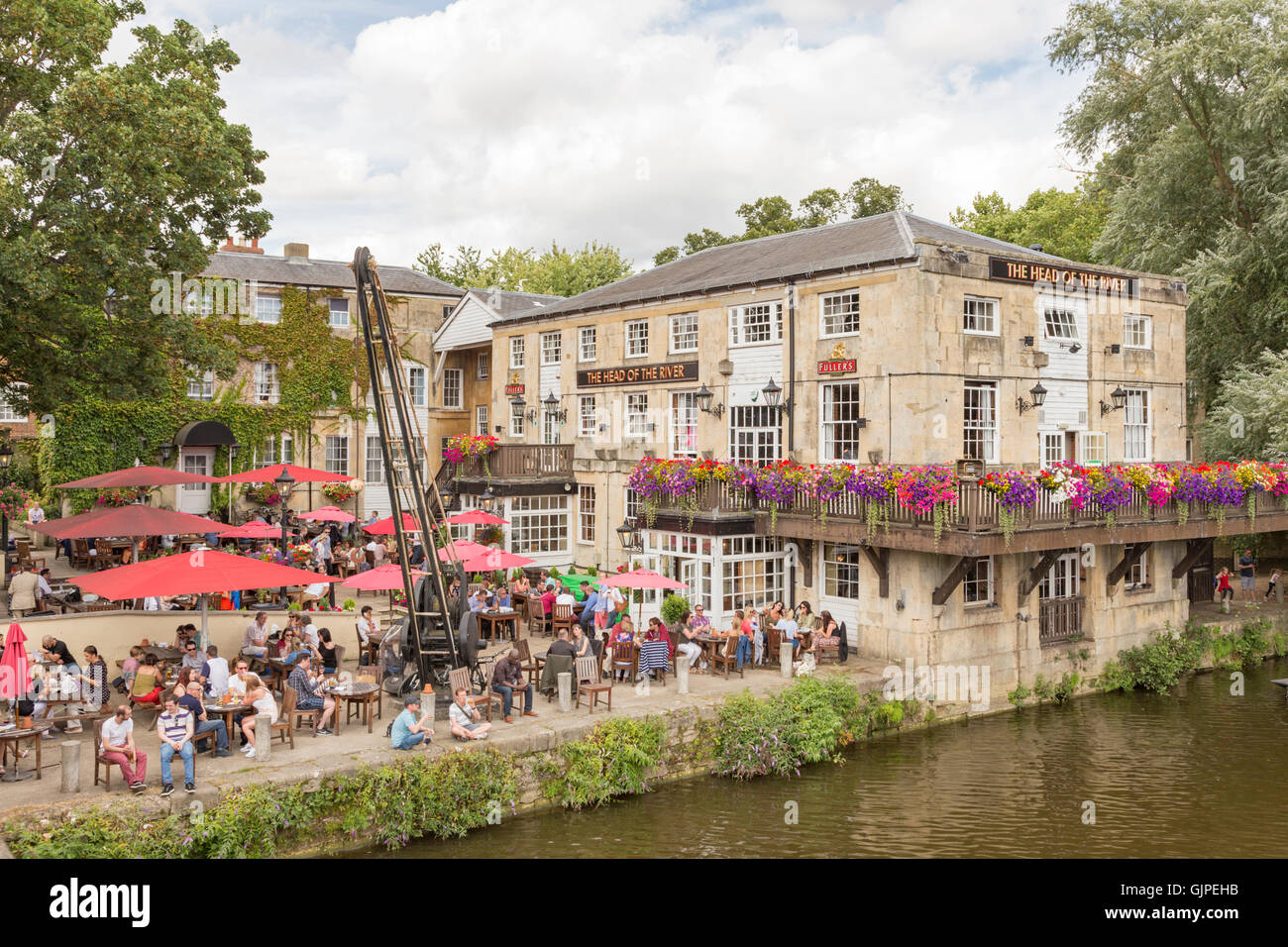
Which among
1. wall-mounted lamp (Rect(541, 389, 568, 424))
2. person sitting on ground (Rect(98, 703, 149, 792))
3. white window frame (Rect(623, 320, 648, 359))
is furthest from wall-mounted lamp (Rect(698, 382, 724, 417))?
person sitting on ground (Rect(98, 703, 149, 792))

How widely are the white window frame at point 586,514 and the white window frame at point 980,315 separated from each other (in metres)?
12.4

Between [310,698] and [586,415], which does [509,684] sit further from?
[586,415]

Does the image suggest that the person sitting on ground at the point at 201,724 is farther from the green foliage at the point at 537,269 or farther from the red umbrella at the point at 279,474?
the green foliage at the point at 537,269

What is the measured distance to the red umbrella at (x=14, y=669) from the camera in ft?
43.7

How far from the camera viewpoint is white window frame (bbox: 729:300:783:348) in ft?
79.6

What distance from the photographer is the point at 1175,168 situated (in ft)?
102

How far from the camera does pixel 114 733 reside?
473 inches

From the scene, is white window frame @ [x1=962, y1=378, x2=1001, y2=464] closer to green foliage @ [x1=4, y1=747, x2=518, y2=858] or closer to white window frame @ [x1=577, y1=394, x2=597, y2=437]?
white window frame @ [x1=577, y1=394, x2=597, y2=437]

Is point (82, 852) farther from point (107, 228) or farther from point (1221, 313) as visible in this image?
point (1221, 313)

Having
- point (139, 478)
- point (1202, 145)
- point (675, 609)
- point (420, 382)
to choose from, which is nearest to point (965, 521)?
point (675, 609)

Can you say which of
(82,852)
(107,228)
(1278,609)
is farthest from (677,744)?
(1278,609)

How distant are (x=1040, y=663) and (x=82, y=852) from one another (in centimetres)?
1838

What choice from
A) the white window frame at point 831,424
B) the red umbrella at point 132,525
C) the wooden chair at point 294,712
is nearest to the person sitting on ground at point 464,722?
the wooden chair at point 294,712

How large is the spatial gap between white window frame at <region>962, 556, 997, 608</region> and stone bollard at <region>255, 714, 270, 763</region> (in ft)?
46.3
